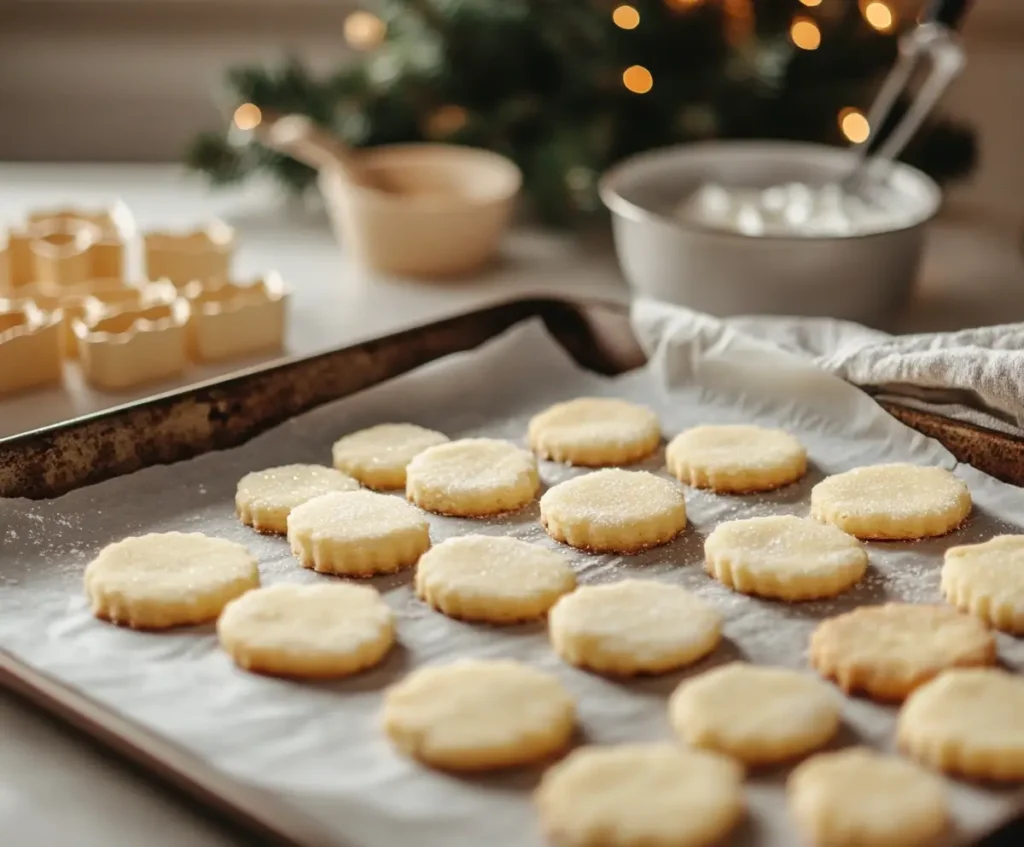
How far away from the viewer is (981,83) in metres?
2.74

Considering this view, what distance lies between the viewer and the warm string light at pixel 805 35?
7.02 ft

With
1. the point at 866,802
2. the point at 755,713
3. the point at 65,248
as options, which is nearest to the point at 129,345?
the point at 65,248

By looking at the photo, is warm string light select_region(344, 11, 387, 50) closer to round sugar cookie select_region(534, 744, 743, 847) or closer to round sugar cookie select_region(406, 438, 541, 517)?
round sugar cookie select_region(406, 438, 541, 517)

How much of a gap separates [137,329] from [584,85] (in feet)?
2.73

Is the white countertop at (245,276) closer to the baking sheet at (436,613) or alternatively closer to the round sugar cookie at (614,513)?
the baking sheet at (436,613)

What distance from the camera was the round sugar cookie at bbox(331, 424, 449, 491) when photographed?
1.50m

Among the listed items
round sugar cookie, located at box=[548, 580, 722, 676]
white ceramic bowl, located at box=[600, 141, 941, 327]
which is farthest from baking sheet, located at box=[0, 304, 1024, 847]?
white ceramic bowl, located at box=[600, 141, 941, 327]

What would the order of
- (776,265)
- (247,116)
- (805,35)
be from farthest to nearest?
(247,116) → (805,35) → (776,265)

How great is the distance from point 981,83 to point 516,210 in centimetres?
103

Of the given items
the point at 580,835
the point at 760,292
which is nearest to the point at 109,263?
the point at 760,292

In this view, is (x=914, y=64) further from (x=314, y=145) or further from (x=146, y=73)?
(x=146, y=73)

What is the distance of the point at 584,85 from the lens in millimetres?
2141

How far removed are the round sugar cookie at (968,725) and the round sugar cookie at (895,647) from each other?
0.07 ft

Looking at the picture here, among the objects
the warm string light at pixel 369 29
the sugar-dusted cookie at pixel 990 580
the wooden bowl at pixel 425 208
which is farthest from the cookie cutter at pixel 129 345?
the sugar-dusted cookie at pixel 990 580
